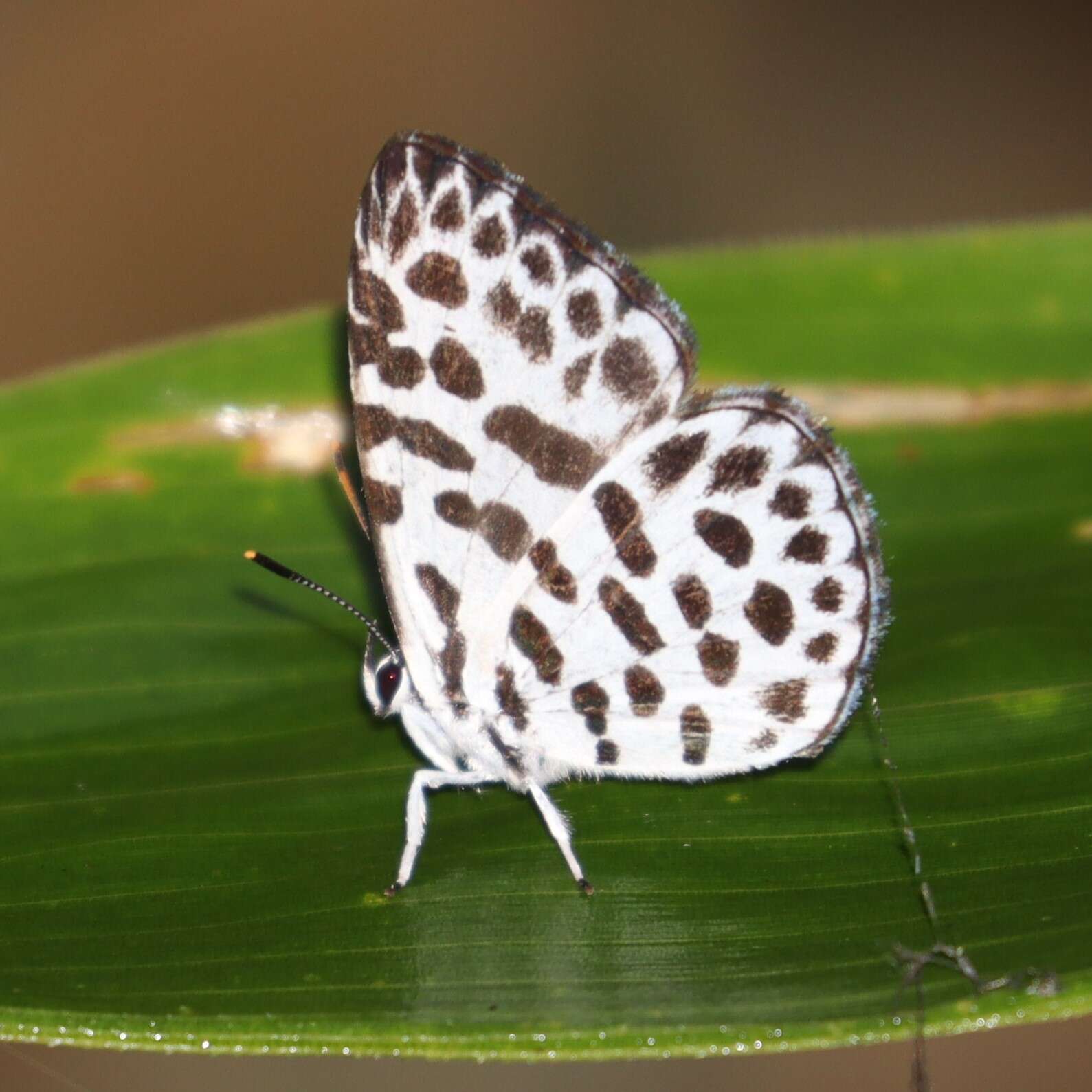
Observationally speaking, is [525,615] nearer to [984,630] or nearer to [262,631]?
[262,631]

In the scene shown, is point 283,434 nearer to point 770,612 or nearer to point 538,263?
point 538,263

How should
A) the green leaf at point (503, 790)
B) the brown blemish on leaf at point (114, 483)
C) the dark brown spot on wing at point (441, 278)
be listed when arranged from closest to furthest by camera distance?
the green leaf at point (503, 790)
the dark brown spot on wing at point (441, 278)
the brown blemish on leaf at point (114, 483)

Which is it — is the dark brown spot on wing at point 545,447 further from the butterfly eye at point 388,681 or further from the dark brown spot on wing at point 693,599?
the butterfly eye at point 388,681

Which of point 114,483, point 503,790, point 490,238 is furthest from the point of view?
point 114,483

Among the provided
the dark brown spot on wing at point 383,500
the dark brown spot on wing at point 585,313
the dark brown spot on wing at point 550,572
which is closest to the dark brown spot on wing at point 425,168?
the dark brown spot on wing at point 585,313

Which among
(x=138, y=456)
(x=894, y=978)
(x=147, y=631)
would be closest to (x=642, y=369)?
(x=894, y=978)

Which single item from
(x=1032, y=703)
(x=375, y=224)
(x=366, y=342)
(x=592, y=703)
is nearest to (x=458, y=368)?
(x=366, y=342)
